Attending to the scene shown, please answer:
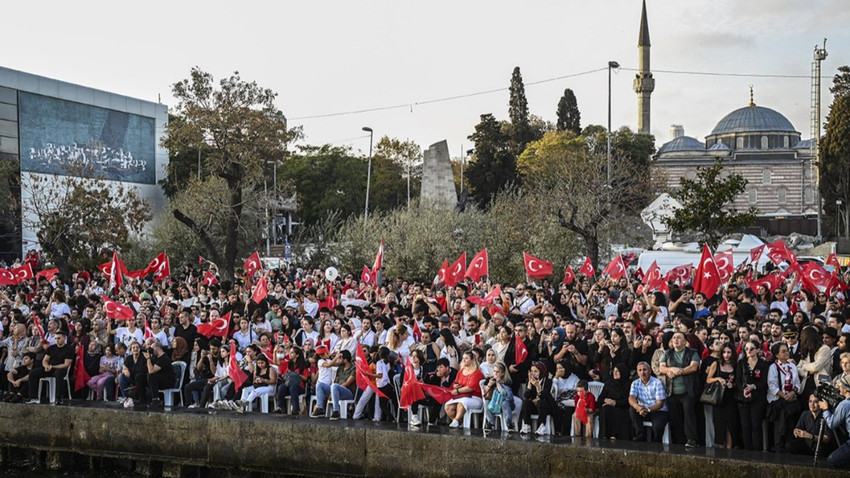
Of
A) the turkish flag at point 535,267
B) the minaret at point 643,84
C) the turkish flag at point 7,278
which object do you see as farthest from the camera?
the minaret at point 643,84

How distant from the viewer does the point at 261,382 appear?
1342 centimetres

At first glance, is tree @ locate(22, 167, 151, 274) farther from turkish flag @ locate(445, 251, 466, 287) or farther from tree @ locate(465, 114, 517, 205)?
tree @ locate(465, 114, 517, 205)

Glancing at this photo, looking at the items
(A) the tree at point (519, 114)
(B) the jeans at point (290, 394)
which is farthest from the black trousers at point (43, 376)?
(A) the tree at point (519, 114)

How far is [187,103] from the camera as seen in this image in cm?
2903

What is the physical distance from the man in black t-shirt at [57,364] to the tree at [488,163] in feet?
171

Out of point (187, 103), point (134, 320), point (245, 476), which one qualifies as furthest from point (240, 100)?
point (245, 476)

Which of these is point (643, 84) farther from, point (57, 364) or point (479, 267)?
point (57, 364)

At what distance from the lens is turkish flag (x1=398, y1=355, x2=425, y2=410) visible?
39.1 feet

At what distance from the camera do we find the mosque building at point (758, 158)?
92562mm

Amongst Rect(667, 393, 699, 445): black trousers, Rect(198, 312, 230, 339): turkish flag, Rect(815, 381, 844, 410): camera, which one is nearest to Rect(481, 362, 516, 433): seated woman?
Rect(667, 393, 699, 445): black trousers

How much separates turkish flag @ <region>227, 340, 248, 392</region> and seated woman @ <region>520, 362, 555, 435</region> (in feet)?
14.8

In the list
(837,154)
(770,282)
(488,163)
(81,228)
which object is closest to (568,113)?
(488,163)

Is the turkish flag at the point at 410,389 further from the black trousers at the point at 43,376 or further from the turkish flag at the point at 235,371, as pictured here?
the black trousers at the point at 43,376

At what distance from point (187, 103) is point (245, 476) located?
1836cm
